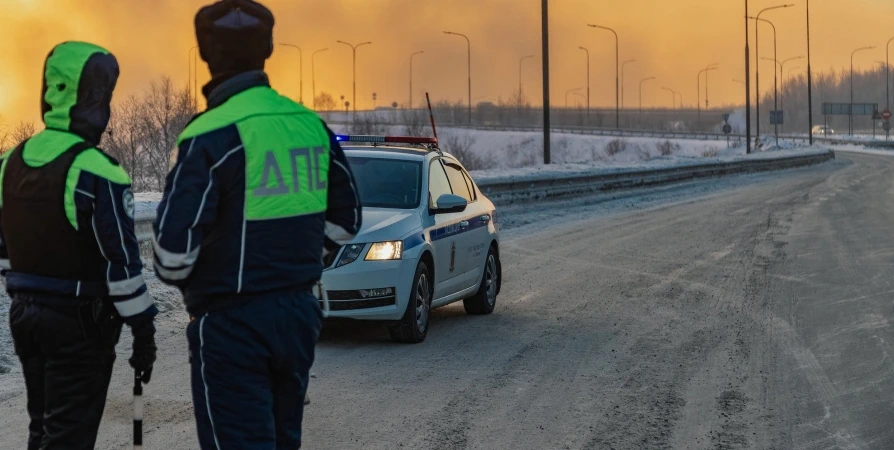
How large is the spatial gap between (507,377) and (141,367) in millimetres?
4298

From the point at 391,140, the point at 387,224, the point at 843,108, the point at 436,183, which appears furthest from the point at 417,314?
the point at 843,108

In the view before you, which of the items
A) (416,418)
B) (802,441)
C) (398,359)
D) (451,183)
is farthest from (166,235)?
(451,183)

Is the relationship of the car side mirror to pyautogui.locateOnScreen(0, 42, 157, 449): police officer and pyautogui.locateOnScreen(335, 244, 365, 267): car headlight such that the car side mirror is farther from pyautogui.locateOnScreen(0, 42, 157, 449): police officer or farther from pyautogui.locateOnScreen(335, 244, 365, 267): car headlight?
pyautogui.locateOnScreen(0, 42, 157, 449): police officer

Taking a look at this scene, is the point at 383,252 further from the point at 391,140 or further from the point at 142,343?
the point at 142,343

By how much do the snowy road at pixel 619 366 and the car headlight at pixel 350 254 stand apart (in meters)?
0.69

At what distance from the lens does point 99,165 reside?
4.16 meters

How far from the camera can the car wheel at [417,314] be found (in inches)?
373

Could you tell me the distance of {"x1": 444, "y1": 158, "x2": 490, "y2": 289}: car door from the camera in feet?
35.3

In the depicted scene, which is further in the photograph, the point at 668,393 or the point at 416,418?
the point at 668,393

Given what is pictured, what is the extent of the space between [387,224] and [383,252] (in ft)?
0.84

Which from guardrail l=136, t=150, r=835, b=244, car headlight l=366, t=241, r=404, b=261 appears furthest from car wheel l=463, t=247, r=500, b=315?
guardrail l=136, t=150, r=835, b=244

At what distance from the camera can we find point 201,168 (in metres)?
3.58

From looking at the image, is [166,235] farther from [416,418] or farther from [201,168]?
[416,418]

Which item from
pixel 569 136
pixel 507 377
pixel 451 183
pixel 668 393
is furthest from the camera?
pixel 569 136
